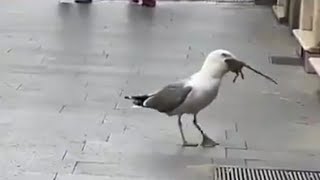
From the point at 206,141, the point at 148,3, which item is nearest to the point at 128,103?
the point at 206,141

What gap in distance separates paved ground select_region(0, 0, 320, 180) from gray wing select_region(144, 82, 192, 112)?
0.82 feet

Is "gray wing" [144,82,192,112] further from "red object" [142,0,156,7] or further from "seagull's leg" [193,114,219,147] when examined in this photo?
"red object" [142,0,156,7]

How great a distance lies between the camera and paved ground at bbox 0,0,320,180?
4699 mm

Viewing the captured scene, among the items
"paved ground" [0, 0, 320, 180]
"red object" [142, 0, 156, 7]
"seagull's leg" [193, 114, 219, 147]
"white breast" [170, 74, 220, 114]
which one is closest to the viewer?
"paved ground" [0, 0, 320, 180]

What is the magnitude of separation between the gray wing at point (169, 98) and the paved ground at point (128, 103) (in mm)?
250

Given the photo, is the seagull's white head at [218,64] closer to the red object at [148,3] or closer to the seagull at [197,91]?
the seagull at [197,91]

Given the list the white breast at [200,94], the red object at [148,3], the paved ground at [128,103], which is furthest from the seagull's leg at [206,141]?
the red object at [148,3]

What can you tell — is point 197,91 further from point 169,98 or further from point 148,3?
point 148,3

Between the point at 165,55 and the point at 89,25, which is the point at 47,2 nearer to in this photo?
the point at 89,25

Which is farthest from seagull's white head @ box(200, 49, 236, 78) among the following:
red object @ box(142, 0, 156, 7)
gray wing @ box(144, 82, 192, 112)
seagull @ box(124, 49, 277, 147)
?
red object @ box(142, 0, 156, 7)

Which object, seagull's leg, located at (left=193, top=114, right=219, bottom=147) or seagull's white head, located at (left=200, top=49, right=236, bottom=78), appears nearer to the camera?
seagull's white head, located at (left=200, top=49, right=236, bottom=78)

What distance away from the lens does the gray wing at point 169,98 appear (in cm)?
486

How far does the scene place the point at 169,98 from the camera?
4887mm

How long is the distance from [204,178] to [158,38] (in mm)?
4727
